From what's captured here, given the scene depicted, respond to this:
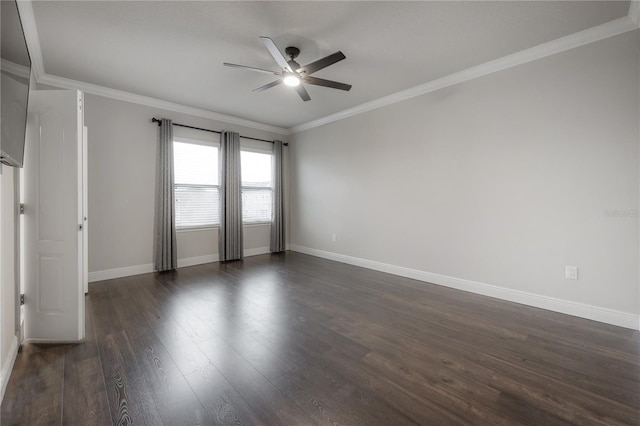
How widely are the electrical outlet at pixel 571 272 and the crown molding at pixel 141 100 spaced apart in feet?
17.6

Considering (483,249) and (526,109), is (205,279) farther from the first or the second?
(526,109)

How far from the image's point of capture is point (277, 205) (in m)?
6.06

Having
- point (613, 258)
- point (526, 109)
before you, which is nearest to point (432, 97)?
point (526, 109)

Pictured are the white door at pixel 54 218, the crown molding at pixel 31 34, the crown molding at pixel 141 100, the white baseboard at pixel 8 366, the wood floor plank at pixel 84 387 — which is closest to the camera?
the wood floor plank at pixel 84 387

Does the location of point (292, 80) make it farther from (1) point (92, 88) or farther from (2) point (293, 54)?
(1) point (92, 88)

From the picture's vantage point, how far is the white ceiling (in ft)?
7.65

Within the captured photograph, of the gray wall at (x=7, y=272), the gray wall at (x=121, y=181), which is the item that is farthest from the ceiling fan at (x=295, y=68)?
the gray wall at (x=121, y=181)

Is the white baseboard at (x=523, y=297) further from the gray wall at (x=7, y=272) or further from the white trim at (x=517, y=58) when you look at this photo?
the gray wall at (x=7, y=272)

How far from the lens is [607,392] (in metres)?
1.71

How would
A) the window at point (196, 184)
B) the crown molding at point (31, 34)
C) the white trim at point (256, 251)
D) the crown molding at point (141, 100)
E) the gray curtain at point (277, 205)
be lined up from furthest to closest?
the gray curtain at point (277, 205), the white trim at point (256, 251), the window at point (196, 184), the crown molding at point (141, 100), the crown molding at point (31, 34)

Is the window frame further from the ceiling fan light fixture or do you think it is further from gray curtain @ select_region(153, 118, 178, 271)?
the ceiling fan light fixture

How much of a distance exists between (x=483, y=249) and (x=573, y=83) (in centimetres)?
196

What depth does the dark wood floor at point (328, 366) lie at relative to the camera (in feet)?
5.06

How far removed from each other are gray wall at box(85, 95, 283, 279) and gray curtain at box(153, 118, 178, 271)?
11 cm
